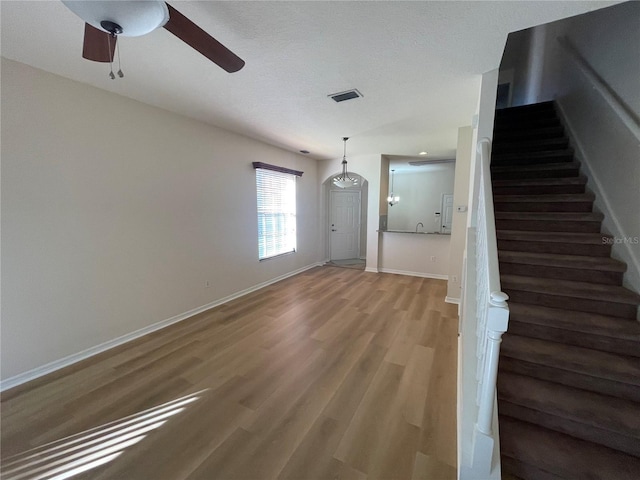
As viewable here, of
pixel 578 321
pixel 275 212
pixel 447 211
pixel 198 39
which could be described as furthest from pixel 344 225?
pixel 198 39

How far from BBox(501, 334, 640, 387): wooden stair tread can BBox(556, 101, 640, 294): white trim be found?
2.41ft

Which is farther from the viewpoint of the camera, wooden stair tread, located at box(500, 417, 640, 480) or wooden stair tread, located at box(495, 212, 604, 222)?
wooden stair tread, located at box(495, 212, 604, 222)

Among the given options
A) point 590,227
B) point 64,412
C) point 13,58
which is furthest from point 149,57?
point 590,227

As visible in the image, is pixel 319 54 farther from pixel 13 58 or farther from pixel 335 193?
pixel 335 193

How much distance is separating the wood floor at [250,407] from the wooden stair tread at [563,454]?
37cm

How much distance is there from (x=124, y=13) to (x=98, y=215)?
218 cm

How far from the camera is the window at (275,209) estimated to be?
15.1 ft

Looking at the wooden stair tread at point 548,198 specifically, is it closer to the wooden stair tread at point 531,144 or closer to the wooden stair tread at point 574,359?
the wooden stair tread at point 531,144

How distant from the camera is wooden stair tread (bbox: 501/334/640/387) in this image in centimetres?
149

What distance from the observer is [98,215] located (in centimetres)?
252

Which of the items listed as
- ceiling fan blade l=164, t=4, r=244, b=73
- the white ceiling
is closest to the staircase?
the white ceiling

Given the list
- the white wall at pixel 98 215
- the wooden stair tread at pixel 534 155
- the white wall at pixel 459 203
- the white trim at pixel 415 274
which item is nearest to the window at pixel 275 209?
the white wall at pixel 98 215

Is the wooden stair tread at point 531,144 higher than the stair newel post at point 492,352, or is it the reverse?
the wooden stair tread at point 531,144

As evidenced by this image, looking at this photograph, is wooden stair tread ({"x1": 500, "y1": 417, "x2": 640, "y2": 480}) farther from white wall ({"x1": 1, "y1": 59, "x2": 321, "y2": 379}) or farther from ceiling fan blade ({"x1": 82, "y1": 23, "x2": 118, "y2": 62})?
white wall ({"x1": 1, "y1": 59, "x2": 321, "y2": 379})
